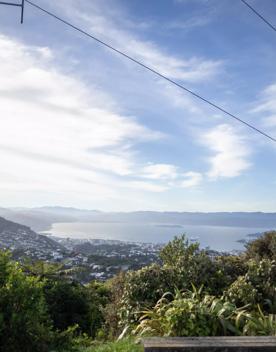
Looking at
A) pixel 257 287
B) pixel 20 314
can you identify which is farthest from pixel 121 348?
pixel 257 287

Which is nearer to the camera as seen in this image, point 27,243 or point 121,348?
point 121,348

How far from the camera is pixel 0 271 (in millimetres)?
4930

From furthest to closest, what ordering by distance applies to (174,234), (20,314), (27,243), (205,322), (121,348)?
(174,234) → (27,243) → (205,322) → (121,348) → (20,314)

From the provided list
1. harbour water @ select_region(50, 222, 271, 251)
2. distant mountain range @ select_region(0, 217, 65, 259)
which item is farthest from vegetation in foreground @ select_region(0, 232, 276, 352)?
harbour water @ select_region(50, 222, 271, 251)

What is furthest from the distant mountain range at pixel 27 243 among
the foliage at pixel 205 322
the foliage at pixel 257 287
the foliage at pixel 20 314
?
the foliage at pixel 20 314

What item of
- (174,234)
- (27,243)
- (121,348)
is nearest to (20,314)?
(121,348)

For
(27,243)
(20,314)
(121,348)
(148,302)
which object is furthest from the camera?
(27,243)

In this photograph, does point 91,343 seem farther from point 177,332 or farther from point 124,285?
point 124,285

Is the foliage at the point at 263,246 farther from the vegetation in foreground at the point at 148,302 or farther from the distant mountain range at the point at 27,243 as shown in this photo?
the distant mountain range at the point at 27,243

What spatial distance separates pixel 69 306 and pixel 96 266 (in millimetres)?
10582

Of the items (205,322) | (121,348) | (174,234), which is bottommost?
(174,234)

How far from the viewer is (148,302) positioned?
7.59 meters

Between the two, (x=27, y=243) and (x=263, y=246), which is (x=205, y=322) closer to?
(x=263, y=246)

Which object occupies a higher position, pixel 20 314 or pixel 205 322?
pixel 20 314
